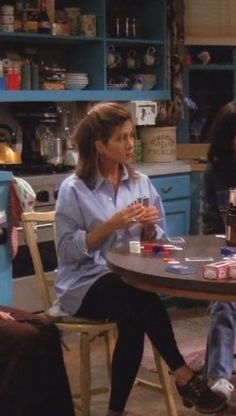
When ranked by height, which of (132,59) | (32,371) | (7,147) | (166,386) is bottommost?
(166,386)

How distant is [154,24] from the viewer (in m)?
5.43

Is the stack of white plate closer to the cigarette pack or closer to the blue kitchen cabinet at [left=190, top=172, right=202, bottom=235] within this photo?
the blue kitchen cabinet at [left=190, top=172, right=202, bottom=235]

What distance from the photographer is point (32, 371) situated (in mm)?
2547

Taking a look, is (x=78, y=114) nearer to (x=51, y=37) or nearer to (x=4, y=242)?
(x=51, y=37)

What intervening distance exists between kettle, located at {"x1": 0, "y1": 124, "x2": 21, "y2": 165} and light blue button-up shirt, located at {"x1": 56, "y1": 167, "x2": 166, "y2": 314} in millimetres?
1451

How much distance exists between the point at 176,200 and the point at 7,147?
1082 mm

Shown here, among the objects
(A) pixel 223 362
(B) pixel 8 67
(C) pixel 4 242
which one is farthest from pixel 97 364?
(B) pixel 8 67

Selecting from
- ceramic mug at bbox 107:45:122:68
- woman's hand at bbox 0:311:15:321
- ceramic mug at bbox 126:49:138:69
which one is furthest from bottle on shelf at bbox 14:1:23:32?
woman's hand at bbox 0:311:15:321

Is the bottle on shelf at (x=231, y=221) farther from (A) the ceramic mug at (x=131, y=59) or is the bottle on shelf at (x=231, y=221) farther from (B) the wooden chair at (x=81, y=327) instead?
(A) the ceramic mug at (x=131, y=59)

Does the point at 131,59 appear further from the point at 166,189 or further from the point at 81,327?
the point at 81,327

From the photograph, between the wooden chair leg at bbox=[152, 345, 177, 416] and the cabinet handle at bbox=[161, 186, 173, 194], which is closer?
the wooden chair leg at bbox=[152, 345, 177, 416]

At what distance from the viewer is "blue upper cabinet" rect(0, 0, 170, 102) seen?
4895 millimetres

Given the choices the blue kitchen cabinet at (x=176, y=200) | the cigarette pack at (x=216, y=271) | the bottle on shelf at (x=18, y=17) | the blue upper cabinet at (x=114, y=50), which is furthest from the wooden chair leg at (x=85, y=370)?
the bottle on shelf at (x=18, y=17)

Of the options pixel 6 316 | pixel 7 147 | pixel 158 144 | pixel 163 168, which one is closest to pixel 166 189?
pixel 163 168
